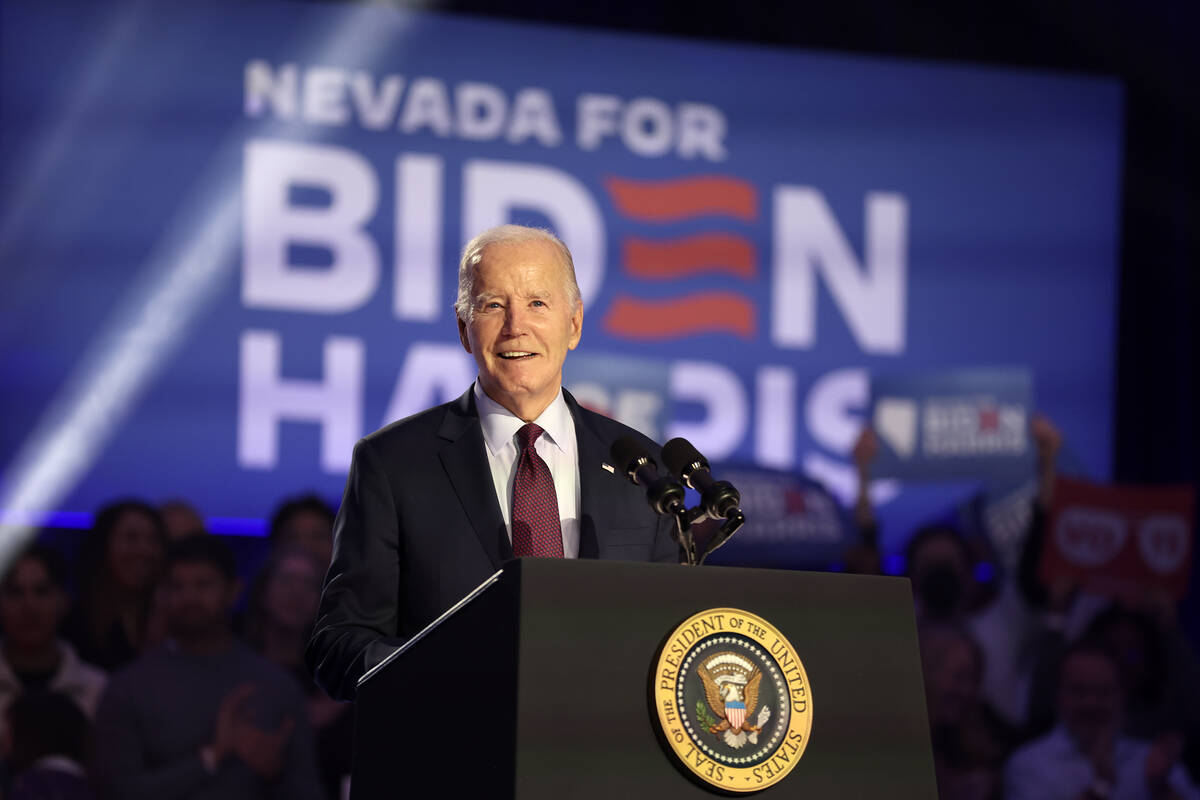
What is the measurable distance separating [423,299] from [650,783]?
3986 mm

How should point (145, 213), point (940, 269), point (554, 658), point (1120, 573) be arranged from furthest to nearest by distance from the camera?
point (940, 269), point (1120, 573), point (145, 213), point (554, 658)

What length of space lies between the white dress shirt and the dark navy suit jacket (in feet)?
0.06

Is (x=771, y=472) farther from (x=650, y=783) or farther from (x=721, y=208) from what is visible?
(x=650, y=783)

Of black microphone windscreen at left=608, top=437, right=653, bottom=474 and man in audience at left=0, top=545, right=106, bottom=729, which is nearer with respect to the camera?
black microphone windscreen at left=608, top=437, right=653, bottom=474

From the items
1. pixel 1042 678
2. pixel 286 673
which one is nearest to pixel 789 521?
pixel 1042 678

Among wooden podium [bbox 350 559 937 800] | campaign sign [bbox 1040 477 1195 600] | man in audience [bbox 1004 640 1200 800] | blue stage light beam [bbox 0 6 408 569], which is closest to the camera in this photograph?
wooden podium [bbox 350 559 937 800]

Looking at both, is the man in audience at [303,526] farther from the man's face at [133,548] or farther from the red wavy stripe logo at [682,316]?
the red wavy stripe logo at [682,316]

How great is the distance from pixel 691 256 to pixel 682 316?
0.82 feet

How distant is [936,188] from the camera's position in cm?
578

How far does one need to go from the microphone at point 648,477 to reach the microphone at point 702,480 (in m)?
0.02

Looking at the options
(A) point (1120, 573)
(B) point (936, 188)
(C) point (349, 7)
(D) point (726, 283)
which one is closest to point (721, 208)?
(D) point (726, 283)

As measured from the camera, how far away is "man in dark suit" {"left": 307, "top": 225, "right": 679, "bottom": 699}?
1821 millimetres

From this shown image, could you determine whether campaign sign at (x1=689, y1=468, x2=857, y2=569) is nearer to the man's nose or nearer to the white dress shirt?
the white dress shirt

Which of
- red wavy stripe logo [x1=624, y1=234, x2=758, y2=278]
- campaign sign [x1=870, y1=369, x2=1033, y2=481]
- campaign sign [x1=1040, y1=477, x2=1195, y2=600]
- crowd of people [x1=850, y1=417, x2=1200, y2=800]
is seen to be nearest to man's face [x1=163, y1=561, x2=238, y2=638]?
red wavy stripe logo [x1=624, y1=234, x2=758, y2=278]
